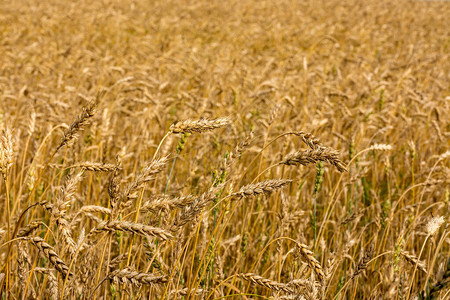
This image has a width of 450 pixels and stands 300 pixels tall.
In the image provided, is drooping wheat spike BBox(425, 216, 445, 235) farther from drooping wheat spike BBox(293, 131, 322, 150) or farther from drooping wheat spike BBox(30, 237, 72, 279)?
drooping wheat spike BBox(30, 237, 72, 279)

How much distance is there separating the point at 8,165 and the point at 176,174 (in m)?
1.89

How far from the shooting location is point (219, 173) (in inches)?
55.9

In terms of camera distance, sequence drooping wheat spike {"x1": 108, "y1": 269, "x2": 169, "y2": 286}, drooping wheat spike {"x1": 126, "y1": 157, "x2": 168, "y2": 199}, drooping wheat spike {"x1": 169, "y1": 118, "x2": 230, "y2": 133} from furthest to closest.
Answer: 1. drooping wheat spike {"x1": 169, "y1": 118, "x2": 230, "y2": 133}
2. drooping wheat spike {"x1": 126, "y1": 157, "x2": 168, "y2": 199}
3. drooping wheat spike {"x1": 108, "y1": 269, "x2": 169, "y2": 286}

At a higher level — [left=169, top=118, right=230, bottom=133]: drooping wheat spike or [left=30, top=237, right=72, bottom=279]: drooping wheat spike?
[left=169, top=118, right=230, bottom=133]: drooping wheat spike

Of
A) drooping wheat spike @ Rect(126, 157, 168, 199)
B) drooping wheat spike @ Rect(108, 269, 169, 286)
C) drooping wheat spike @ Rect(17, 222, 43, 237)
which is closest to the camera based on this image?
drooping wheat spike @ Rect(108, 269, 169, 286)

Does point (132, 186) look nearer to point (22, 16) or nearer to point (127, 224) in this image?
point (127, 224)

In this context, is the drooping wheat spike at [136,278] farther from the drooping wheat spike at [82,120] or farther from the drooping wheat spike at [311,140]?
the drooping wheat spike at [311,140]

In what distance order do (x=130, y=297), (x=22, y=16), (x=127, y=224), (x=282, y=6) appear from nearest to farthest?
1. (x=127, y=224)
2. (x=130, y=297)
3. (x=22, y=16)
4. (x=282, y=6)

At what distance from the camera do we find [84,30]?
10016 millimetres

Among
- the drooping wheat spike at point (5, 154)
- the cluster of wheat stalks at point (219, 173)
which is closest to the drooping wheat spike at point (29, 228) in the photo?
the cluster of wheat stalks at point (219, 173)

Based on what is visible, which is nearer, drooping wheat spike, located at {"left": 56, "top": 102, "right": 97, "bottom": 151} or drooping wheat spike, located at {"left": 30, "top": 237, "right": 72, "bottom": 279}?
drooping wheat spike, located at {"left": 30, "top": 237, "right": 72, "bottom": 279}

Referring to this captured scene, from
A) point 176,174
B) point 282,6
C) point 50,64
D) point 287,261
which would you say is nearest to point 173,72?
point 50,64

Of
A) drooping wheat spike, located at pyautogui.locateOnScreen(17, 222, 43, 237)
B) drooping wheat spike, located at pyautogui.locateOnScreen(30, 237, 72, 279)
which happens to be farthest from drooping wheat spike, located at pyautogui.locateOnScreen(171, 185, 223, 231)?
drooping wheat spike, located at pyautogui.locateOnScreen(17, 222, 43, 237)

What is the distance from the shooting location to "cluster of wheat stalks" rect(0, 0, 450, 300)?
1.34m
